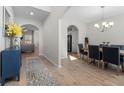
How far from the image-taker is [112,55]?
190 inches

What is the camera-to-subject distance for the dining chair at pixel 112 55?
15.2 feet

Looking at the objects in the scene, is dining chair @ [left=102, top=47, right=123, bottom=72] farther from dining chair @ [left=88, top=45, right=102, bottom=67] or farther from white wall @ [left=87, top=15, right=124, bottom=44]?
white wall @ [left=87, top=15, right=124, bottom=44]

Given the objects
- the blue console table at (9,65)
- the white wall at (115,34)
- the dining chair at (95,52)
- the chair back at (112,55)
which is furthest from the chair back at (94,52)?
the blue console table at (9,65)

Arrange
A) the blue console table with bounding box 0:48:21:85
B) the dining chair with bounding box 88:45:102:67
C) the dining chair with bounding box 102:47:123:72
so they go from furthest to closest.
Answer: the dining chair with bounding box 88:45:102:67 → the dining chair with bounding box 102:47:123:72 → the blue console table with bounding box 0:48:21:85

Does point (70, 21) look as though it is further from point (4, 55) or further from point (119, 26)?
point (4, 55)

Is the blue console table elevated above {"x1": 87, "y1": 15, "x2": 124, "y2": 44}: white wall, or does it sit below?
below

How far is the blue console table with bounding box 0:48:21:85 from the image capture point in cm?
344

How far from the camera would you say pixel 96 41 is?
31.0 ft

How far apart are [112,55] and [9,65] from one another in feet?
10.9

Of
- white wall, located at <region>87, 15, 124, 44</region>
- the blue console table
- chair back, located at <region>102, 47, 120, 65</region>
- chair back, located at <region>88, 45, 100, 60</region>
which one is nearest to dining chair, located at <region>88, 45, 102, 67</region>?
chair back, located at <region>88, 45, 100, 60</region>

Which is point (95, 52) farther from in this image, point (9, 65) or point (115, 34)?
point (9, 65)

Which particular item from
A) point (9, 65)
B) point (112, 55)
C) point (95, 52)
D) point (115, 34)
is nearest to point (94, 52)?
point (95, 52)

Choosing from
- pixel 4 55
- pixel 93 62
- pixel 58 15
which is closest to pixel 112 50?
pixel 93 62

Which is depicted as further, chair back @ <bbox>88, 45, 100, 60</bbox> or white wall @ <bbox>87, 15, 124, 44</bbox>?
white wall @ <bbox>87, 15, 124, 44</bbox>
